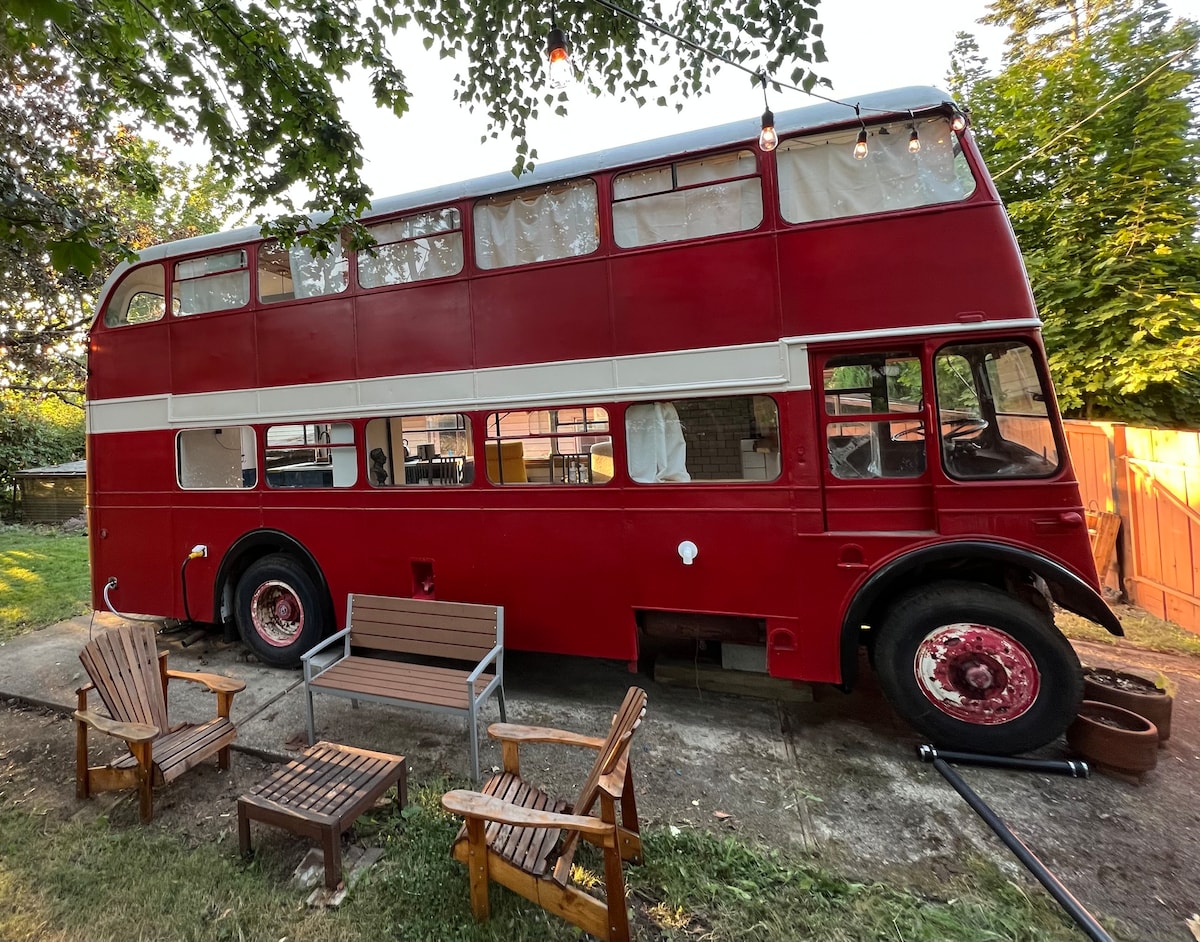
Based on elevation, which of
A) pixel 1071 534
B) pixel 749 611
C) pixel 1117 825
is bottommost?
pixel 1117 825

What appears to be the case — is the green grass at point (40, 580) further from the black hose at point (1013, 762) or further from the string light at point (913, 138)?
the string light at point (913, 138)

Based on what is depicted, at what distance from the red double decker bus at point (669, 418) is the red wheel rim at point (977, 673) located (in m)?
0.02

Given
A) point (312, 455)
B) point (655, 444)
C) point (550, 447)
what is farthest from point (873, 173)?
point (312, 455)

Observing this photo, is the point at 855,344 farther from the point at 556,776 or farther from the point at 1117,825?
the point at 556,776

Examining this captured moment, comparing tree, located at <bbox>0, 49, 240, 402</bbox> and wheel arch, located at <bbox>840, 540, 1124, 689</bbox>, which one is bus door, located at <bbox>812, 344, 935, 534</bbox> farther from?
tree, located at <bbox>0, 49, 240, 402</bbox>

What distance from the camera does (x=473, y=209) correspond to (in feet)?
13.9

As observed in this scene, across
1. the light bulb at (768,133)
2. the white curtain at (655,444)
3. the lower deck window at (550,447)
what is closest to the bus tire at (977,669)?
the white curtain at (655,444)

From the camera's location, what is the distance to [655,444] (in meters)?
3.86

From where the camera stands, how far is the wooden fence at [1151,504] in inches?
187

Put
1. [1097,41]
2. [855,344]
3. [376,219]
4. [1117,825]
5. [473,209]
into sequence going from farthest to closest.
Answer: [1097,41] < [376,219] < [473,209] < [855,344] < [1117,825]

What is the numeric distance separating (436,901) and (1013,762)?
334 cm

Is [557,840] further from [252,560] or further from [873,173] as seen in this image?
[252,560]

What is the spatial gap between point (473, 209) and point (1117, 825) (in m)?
5.66

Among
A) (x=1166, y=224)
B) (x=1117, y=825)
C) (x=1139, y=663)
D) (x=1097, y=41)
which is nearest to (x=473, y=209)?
(x=1117, y=825)
